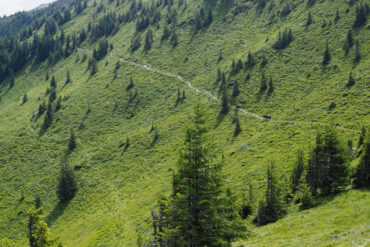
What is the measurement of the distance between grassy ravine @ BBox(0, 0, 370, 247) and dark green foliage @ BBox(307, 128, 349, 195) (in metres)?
2.89

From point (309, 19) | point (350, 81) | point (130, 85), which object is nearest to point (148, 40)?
point (130, 85)

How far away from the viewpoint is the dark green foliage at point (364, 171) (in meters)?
30.6

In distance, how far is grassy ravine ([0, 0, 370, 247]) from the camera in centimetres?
5262

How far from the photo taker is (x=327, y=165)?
1357 inches

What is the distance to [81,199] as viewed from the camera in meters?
75.6

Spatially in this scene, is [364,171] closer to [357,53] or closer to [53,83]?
[357,53]

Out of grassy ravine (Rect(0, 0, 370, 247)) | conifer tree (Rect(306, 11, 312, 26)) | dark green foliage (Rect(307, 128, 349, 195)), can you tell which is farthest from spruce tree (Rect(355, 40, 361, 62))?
dark green foliage (Rect(307, 128, 349, 195))

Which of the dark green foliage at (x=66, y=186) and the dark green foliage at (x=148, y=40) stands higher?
the dark green foliage at (x=148, y=40)

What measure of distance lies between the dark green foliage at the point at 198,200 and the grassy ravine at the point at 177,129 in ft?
20.0

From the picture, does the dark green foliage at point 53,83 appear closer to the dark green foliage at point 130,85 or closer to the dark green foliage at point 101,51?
the dark green foliage at point 101,51

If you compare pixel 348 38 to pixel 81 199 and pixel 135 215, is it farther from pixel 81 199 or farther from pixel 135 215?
pixel 81 199

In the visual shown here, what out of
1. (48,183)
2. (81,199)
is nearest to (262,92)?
(81,199)

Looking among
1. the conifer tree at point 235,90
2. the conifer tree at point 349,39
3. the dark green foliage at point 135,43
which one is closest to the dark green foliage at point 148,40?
the dark green foliage at point 135,43

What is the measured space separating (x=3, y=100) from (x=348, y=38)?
168 meters
